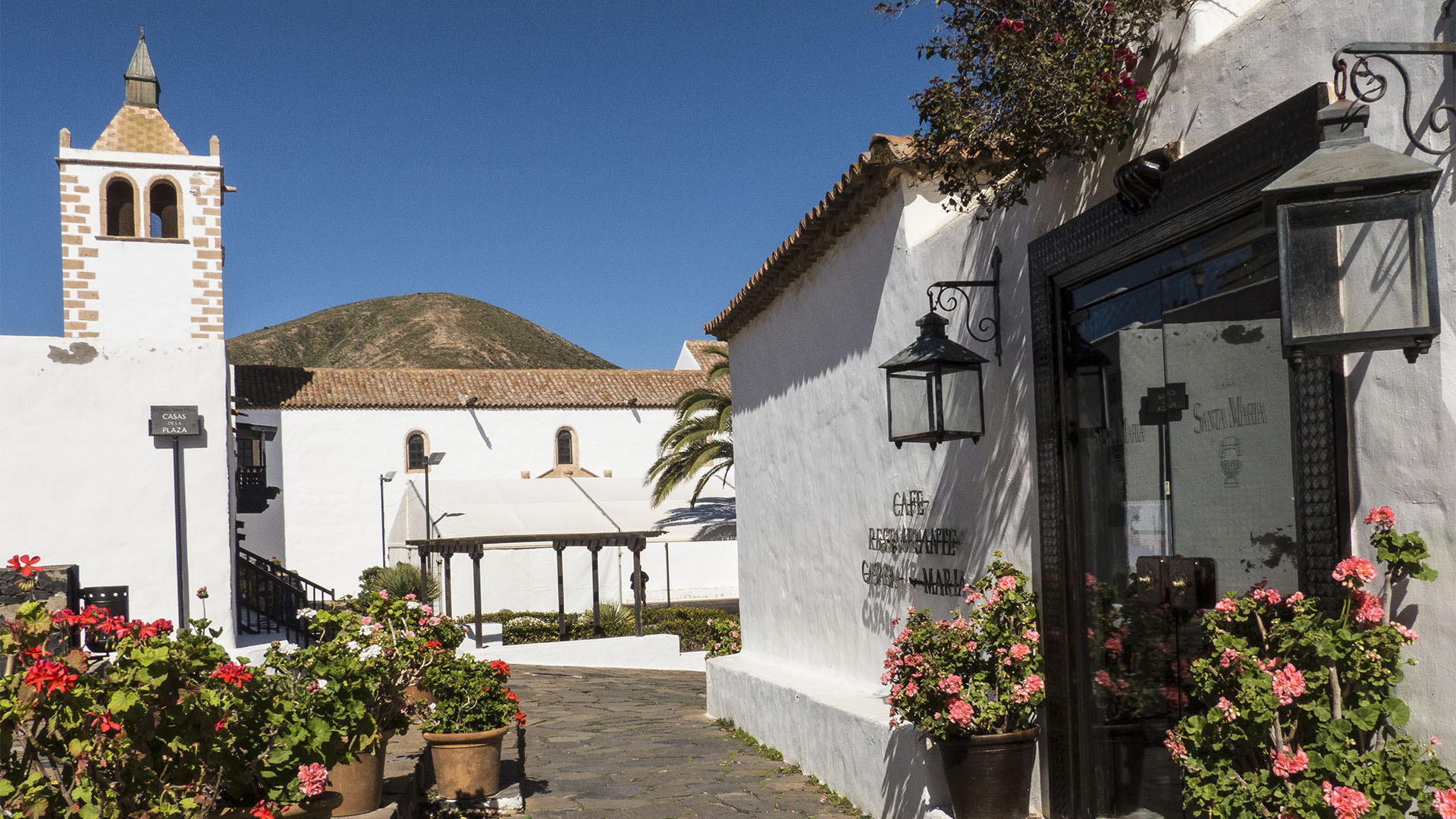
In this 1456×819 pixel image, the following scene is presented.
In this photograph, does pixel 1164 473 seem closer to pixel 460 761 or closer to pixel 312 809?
pixel 312 809

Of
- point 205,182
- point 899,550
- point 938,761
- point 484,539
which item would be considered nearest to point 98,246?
point 205,182

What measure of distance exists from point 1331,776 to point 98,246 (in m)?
16.1

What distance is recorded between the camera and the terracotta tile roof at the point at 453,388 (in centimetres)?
2845

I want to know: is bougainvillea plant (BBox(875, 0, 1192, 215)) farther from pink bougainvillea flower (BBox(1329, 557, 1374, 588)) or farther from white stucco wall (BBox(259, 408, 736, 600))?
white stucco wall (BBox(259, 408, 736, 600))

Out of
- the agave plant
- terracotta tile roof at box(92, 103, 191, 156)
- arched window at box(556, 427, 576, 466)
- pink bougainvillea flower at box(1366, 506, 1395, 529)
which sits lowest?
the agave plant

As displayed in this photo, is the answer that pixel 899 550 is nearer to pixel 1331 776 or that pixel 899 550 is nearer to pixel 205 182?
pixel 1331 776

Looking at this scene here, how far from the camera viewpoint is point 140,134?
1608 cm

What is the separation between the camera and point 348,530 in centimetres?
2828

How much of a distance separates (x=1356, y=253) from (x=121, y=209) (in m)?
16.9

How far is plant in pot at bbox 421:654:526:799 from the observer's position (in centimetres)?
648

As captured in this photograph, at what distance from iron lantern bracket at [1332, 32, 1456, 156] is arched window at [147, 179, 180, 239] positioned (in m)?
15.8

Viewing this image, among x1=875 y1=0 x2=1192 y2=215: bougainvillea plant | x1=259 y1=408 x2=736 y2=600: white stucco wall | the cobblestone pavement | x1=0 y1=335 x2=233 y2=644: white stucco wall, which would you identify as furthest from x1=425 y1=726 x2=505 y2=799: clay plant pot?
x1=259 y1=408 x2=736 y2=600: white stucco wall

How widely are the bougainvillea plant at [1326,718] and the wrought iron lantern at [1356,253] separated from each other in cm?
61

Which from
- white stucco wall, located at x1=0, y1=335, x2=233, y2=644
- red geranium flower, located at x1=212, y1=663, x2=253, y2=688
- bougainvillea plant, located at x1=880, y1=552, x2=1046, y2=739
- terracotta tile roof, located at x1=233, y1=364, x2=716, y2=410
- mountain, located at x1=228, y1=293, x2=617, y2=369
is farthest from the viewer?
mountain, located at x1=228, y1=293, x2=617, y2=369
